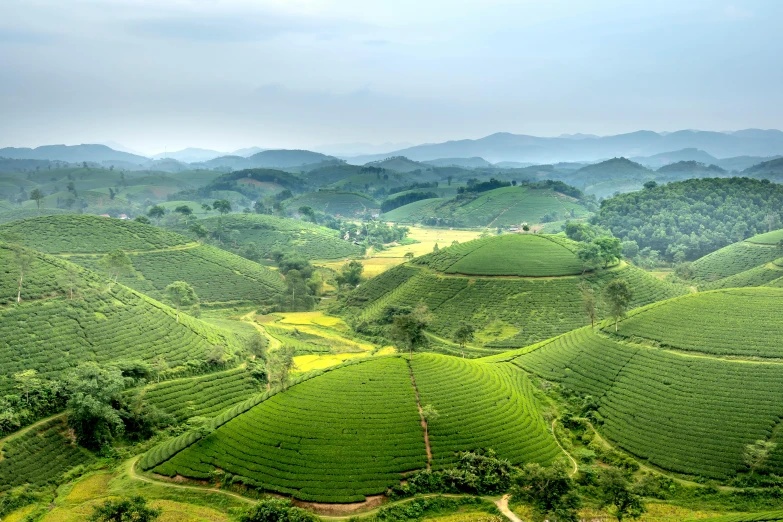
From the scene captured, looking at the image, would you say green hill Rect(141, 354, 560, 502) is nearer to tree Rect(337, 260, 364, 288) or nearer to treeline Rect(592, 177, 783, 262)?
tree Rect(337, 260, 364, 288)

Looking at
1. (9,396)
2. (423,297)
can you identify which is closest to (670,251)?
(423,297)

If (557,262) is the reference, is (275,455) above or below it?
below

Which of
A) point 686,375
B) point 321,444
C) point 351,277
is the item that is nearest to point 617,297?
point 686,375

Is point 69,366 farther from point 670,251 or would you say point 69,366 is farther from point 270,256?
point 670,251

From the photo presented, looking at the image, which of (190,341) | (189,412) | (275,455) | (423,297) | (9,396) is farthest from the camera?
(423,297)

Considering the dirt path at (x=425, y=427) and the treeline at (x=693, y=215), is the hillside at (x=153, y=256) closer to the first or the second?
the dirt path at (x=425, y=427)

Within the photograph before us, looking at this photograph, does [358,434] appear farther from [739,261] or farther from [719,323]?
[739,261]

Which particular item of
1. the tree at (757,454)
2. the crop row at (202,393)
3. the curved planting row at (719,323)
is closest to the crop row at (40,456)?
the crop row at (202,393)
